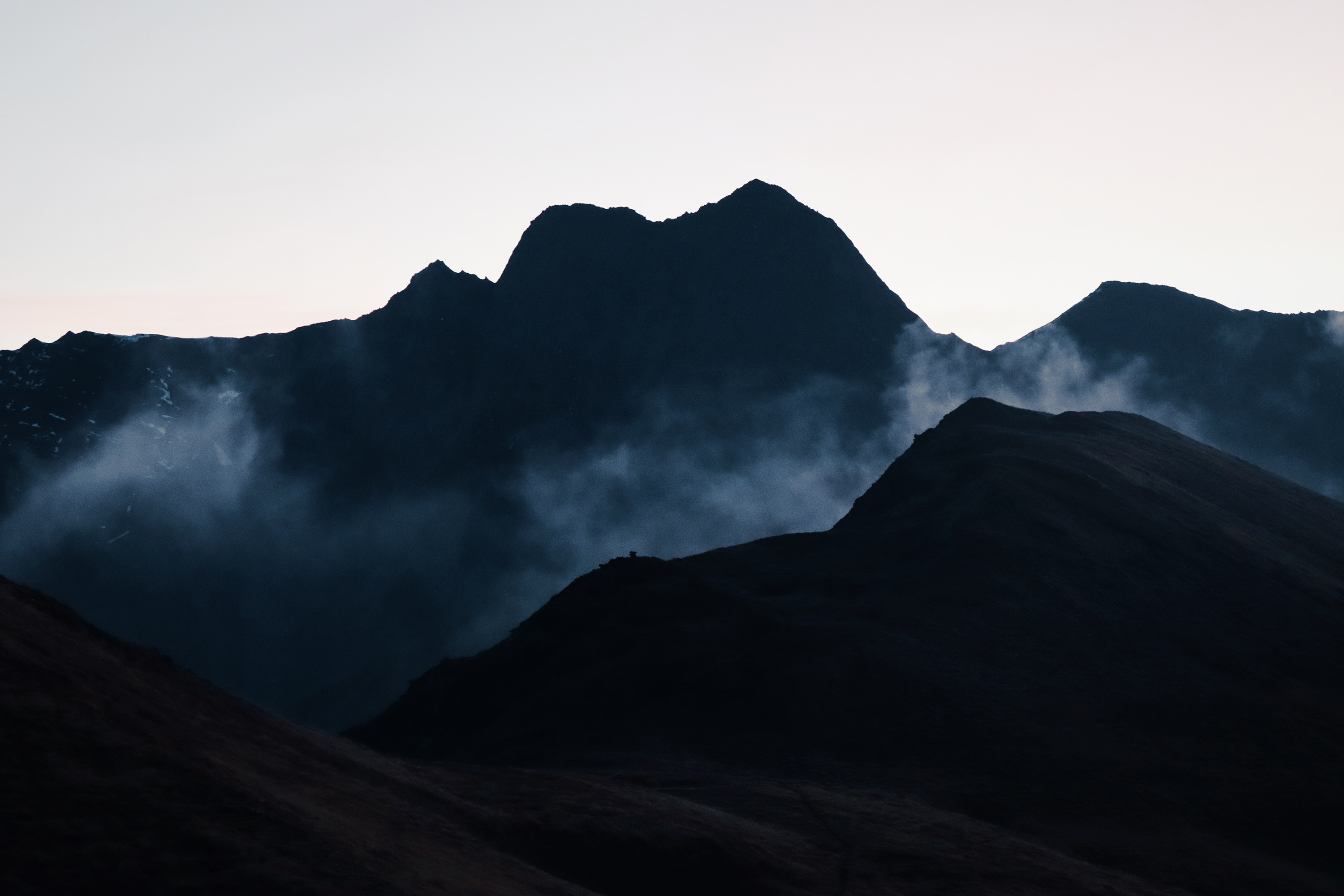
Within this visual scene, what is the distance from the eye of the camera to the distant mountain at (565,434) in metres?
160

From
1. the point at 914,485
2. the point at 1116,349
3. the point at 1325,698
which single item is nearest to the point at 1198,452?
the point at 914,485

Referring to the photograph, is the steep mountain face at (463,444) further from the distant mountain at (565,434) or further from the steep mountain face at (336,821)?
the steep mountain face at (336,821)

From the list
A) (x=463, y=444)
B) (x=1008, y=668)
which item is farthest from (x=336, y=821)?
(x=463, y=444)

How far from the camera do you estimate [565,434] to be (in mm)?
181125

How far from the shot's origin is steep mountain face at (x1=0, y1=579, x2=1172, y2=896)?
15250 mm

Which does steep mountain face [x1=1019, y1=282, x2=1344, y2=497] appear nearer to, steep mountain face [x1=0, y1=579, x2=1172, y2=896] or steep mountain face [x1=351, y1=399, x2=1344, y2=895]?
steep mountain face [x1=351, y1=399, x2=1344, y2=895]

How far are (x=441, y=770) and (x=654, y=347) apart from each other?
496 ft

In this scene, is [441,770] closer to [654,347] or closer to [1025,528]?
[1025,528]

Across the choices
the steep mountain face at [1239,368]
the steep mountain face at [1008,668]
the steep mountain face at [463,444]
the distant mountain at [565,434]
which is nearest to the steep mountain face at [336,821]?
the steep mountain face at [1008,668]

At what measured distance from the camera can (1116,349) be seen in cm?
16200

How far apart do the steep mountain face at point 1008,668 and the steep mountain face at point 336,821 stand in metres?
7.43

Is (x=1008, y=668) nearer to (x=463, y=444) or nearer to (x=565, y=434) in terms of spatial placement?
(x=565, y=434)

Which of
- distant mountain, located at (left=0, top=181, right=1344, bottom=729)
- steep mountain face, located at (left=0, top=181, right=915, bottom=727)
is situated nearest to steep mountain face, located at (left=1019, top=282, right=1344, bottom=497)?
distant mountain, located at (left=0, top=181, right=1344, bottom=729)

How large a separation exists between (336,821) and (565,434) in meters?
163
